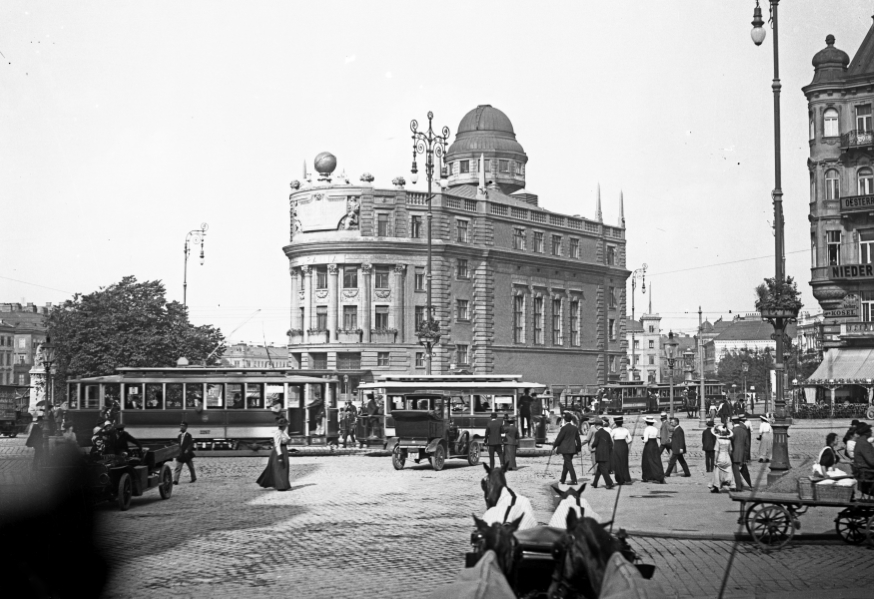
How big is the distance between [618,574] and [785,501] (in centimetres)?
909

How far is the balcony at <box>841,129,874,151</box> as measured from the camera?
183 ft

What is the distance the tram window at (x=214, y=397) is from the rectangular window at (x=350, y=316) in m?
33.7

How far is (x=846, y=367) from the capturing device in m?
55.3

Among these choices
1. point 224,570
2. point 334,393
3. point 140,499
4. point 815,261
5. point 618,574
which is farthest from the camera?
point 815,261

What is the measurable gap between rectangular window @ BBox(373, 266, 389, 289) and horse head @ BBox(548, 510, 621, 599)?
64.6 meters

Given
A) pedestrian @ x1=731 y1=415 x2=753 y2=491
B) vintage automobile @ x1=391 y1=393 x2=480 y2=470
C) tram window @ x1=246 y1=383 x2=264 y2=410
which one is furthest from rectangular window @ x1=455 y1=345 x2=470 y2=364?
pedestrian @ x1=731 y1=415 x2=753 y2=491

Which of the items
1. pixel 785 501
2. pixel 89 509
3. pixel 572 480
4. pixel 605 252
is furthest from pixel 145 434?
pixel 605 252

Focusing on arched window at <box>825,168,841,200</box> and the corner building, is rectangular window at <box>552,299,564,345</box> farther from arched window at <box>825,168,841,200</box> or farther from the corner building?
arched window at <box>825,168,841,200</box>

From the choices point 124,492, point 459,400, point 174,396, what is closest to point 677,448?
point 124,492

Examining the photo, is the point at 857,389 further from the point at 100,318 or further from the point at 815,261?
the point at 100,318

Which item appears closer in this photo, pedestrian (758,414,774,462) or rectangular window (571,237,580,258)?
pedestrian (758,414,774,462)

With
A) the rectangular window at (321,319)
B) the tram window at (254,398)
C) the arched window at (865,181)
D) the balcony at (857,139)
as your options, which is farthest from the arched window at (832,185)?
the tram window at (254,398)

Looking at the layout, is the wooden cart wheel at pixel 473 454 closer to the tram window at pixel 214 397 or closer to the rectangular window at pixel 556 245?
the tram window at pixel 214 397

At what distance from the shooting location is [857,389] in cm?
5872
